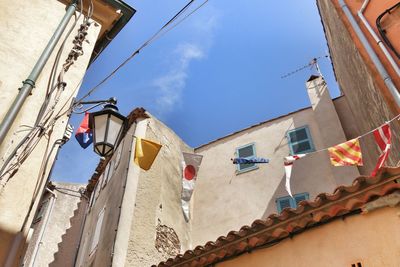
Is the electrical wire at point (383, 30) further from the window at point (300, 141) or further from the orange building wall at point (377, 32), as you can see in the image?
the window at point (300, 141)

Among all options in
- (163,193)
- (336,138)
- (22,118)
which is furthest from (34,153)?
(336,138)

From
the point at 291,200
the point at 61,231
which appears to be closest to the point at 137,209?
the point at 291,200

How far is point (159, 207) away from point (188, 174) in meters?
2.44

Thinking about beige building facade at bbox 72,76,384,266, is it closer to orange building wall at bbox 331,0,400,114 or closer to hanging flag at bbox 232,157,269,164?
hanging flag at bbox 232,157,269,164

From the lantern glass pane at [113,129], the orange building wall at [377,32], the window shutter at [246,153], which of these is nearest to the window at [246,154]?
the window shutter at [246,153]

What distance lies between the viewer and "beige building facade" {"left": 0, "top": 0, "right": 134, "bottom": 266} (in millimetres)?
4266

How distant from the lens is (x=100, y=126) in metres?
5.21

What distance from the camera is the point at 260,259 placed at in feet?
18.2

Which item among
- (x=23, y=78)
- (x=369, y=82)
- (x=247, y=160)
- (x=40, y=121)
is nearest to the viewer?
(x=40, y=121)

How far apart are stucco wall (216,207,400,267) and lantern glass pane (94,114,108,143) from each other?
115 inches

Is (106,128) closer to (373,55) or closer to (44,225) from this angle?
(373,55)

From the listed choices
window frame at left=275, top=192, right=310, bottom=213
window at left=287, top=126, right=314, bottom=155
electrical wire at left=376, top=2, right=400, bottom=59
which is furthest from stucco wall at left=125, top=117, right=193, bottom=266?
electrical wire at left=376, top=2, right=400, bottom=59

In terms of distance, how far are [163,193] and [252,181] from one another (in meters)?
3.34

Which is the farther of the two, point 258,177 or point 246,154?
point 246,154
